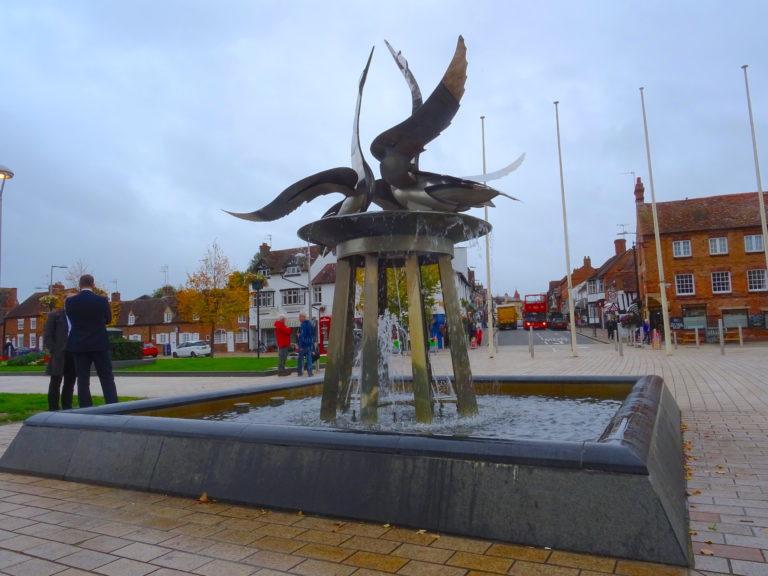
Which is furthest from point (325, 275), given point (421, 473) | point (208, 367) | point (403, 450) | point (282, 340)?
point (421, 473)

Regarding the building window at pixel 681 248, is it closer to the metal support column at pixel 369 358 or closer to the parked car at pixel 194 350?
the parked car at pixel 194 350

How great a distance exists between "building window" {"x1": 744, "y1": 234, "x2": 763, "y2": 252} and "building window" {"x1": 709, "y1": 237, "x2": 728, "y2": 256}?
4.21 feet

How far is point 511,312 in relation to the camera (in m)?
71.9

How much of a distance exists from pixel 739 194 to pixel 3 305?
88.9 m

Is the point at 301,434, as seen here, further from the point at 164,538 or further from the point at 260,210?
the point at 260,210

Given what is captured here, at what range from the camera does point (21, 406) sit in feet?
35.1

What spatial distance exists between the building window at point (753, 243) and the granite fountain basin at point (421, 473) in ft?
146

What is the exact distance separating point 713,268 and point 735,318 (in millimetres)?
4033

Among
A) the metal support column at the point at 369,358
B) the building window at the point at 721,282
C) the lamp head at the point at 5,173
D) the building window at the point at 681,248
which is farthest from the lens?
the building window at the point at 681,248

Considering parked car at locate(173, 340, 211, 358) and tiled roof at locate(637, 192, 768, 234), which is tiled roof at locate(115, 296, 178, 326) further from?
tiled roof at locate(637, 192, 768, 234)

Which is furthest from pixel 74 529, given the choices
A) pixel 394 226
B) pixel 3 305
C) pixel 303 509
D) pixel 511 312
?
pixel 3 305

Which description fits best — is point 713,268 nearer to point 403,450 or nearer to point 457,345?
point 457,345

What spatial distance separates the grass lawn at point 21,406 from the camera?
9250mm

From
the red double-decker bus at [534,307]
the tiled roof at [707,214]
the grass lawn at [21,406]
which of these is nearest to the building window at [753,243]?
the tiled roof at [707,214]
